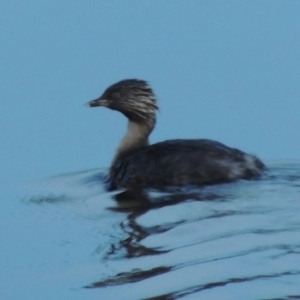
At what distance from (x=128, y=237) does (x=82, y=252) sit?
521mm

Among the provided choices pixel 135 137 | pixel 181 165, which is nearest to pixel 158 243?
pixel 181 165

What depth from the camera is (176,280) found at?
671cm

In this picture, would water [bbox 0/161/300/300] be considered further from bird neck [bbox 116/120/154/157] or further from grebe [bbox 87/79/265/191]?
bird neck [bbox 116/120/154/157]

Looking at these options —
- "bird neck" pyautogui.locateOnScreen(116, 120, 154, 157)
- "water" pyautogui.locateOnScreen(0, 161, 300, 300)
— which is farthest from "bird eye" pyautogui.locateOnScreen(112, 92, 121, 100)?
"water" pyautogui.locateOnScreen(0, 161, 300, 300)

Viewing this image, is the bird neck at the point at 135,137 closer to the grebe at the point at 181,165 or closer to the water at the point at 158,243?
the grebe at the point at 181,165

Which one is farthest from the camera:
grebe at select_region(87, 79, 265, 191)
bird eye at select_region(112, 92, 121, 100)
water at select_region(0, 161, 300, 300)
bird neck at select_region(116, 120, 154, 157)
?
bird eye at select_region(112, 92, 121, 100)

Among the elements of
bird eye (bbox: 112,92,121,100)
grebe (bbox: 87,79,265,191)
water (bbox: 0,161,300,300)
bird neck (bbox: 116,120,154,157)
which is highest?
bird eye (bbox: 112,92,121,100)

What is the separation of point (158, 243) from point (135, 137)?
3.62m

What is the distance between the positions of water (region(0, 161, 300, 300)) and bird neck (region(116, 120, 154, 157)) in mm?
1024

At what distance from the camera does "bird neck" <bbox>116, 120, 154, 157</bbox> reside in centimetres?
Answer: 1109

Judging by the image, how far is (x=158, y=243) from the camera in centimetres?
771

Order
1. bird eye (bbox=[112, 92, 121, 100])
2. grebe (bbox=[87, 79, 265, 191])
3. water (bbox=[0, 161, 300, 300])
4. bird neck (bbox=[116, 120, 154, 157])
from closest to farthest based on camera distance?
1. water (bbox=[0, 161, 300, 300])
2. grebe (bbox=[87, 79, 265, 191])
3. bird neck (bbox=[116, 120, 154, 157])
4. bird eye (bbox=[112, 92, 121, 100])

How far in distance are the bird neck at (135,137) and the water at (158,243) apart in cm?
102

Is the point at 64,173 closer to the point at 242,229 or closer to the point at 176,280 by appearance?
the point at 242,229
